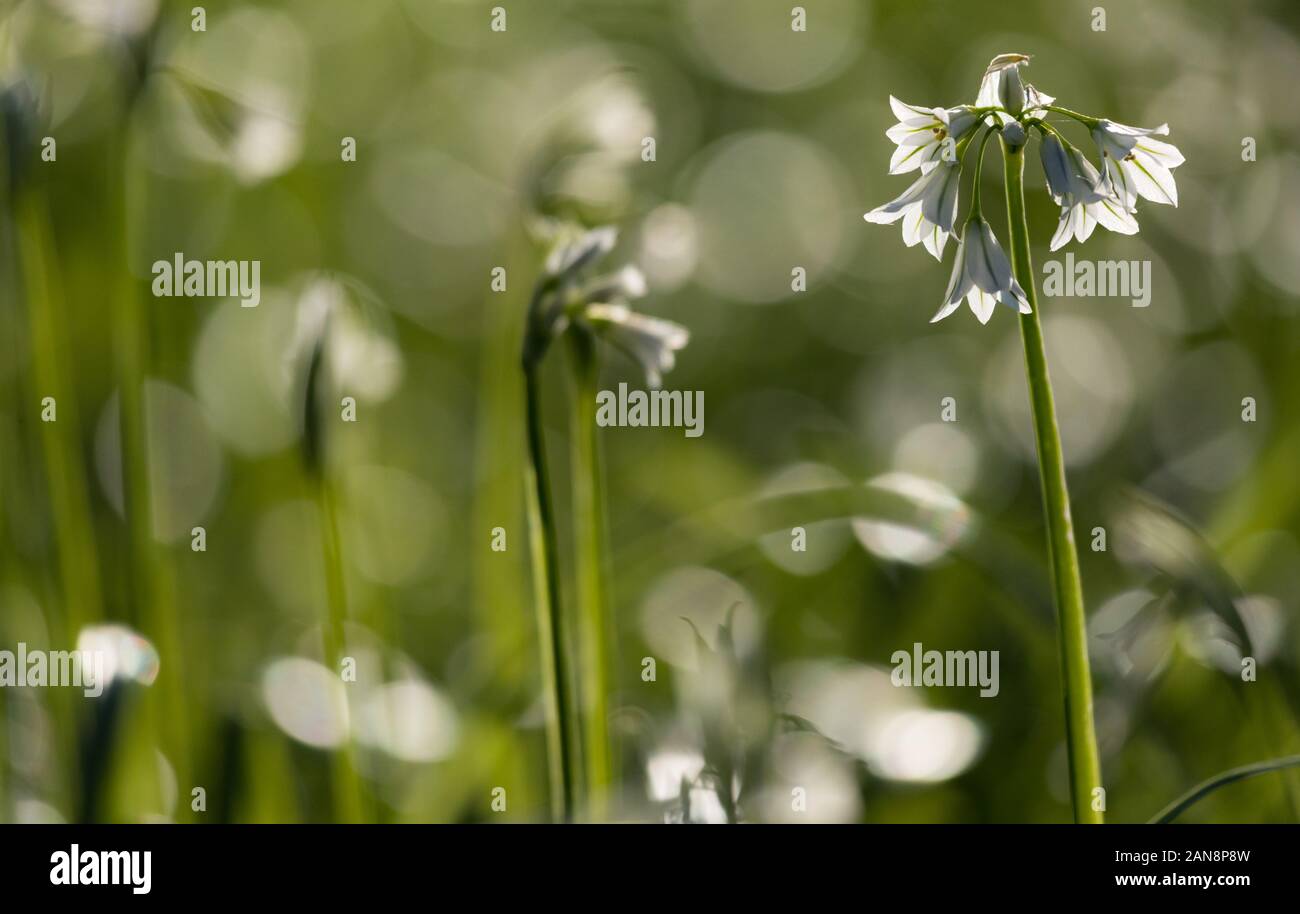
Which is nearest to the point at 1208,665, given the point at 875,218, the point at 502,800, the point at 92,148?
the point at 875,218

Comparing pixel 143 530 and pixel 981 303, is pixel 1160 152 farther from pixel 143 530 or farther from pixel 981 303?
pixel 143 530

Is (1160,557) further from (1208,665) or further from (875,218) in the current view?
(875,218)

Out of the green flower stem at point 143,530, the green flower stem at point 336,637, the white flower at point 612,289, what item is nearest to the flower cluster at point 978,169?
the white flower at point 612,289

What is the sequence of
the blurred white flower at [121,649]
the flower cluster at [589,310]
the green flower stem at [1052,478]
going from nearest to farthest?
the green flower stem at [1052,478] → the flower cluster at [589,310] → the blurred white flower at [121,649]

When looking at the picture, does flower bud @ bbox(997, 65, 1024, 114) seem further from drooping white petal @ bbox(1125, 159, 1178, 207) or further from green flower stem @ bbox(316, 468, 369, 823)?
green flower stem @ bbox(316, 468, 369, 823)

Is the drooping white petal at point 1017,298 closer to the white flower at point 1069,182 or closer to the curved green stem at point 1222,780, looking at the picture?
the white flower at point 1069,182

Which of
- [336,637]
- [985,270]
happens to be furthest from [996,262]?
[336,637]

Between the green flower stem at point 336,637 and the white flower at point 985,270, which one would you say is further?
the green flower stem at point 336,637

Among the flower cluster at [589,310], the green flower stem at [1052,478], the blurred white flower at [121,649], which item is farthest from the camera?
the blurred white flower at [121,649]
